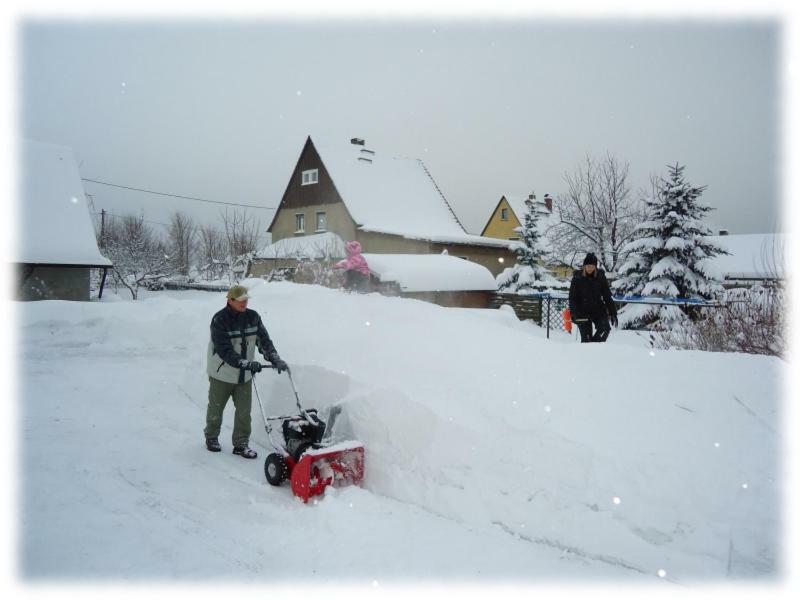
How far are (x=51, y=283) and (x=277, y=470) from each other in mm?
17379

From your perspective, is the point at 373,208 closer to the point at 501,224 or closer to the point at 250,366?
the point at 501,224

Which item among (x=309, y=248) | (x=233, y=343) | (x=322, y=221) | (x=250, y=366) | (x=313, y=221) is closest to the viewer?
(x=250, y=366)

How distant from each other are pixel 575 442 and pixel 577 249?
2349cm

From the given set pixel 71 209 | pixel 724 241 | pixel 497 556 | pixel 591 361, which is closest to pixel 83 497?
pixel 497 556

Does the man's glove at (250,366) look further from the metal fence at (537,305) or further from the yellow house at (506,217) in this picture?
the yellow house at (506,217)

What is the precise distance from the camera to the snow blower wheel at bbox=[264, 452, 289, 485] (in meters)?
4.60

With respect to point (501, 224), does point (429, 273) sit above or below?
below

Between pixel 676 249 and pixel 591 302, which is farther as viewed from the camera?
pixel 676 249

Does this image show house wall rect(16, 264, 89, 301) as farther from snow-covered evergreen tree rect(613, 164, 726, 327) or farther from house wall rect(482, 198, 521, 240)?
house wall rect(482, 198, 521, 240)

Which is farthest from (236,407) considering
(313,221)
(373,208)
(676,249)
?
(313,221)

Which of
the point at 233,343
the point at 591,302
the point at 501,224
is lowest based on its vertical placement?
the point at 233,343

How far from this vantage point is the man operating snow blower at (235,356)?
5.20m

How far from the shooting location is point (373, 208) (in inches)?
1122

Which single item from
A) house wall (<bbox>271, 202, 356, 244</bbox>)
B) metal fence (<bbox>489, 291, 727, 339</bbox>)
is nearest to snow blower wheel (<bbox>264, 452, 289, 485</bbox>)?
metal fence (<bbox>489, 291, 727, 339</bbox>)
